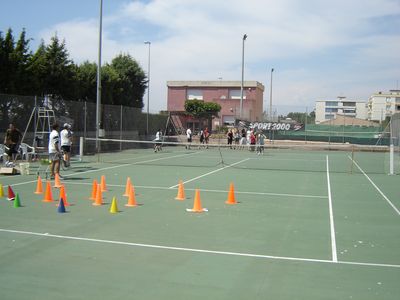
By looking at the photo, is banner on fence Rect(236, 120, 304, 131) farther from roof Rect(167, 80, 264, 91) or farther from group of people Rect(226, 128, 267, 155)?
roof Rect(167, 80, 264, 91)

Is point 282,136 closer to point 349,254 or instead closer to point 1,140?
point 1,140

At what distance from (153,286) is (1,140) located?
63.8ft

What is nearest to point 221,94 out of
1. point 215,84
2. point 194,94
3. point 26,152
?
point 215,84

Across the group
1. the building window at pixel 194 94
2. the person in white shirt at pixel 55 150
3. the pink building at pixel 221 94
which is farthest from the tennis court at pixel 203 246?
the building window at pixel 194 94

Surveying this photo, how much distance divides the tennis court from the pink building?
225ft

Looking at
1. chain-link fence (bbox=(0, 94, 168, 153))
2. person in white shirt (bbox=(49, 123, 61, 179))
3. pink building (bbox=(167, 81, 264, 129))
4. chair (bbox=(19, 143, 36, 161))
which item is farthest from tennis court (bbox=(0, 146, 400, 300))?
pink building (bbox=(167, 81, 264, 129))

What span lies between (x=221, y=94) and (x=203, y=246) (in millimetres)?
80242

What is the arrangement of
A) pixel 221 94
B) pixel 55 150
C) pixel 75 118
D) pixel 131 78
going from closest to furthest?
pixel 55 150
pixel 75 118
pixel 131 78
pixel 221 94

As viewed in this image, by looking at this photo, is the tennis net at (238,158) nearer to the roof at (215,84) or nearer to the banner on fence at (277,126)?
the banner on fence at (277,126)

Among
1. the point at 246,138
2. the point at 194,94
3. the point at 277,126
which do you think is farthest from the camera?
the point at 194,94

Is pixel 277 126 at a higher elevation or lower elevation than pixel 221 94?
lower

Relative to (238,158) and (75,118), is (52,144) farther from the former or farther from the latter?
(238,158)

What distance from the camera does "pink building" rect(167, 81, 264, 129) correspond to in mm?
82500

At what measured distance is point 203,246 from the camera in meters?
7.47
